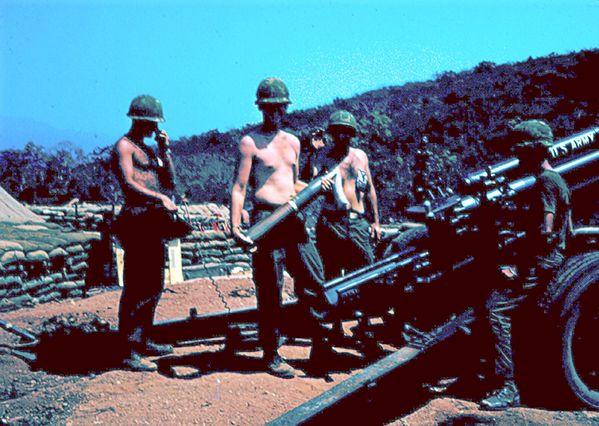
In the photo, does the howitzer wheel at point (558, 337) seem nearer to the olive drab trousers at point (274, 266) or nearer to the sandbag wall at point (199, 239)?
the olive drab trousers at point (274, 266)

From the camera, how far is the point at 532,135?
354cm

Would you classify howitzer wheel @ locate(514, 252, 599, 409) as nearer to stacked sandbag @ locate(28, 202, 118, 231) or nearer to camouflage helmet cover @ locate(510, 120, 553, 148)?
camouflage helmet cover @ locate(510, 120, 553, 148)

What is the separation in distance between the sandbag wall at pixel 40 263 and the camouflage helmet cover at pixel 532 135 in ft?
19.4

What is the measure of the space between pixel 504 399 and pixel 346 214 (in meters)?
2.40

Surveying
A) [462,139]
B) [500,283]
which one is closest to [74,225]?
[500,283]

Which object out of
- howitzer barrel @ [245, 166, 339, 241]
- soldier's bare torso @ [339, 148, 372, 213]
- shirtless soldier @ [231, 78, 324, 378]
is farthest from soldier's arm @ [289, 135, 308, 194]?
soldier's bare torso @ [339, 148, 372, 213]

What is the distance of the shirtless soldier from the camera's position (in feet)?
11.0

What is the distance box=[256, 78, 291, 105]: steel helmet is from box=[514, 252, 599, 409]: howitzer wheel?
2.12 metres

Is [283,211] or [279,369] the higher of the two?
[283,211]

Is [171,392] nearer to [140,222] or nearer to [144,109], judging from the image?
[140,222]

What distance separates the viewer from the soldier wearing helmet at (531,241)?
100 inches

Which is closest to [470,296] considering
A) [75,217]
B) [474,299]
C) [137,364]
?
[474,299]

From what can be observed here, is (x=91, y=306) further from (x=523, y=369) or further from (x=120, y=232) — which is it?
(x=523, y=369)

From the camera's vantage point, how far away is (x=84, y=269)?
7.22 meters
